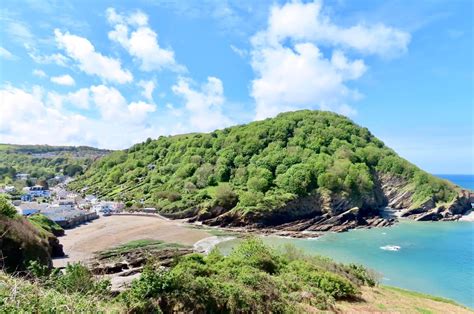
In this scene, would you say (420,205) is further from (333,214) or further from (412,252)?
(412,252)

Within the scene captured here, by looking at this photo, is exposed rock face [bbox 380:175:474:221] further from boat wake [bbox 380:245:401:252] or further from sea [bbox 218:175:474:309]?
boat wake [bbox 380:245:401:252]

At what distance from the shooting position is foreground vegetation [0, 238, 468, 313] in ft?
20.9

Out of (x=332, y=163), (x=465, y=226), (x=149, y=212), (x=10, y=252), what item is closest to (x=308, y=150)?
(x=332, y=163)

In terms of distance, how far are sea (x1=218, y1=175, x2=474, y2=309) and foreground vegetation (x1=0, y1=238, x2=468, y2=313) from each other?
10.6 m

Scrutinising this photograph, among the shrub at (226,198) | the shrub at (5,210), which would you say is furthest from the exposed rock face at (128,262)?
the shrub at (226,198)

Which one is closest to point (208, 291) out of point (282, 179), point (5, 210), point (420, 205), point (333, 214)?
point (5, 210)

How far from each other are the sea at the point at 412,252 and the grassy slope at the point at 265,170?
44.3 feet

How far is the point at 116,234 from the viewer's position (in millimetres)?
46906

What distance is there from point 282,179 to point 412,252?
33642 mm

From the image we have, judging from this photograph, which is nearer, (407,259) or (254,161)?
(407,259)

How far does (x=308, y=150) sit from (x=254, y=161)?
1352 centimetres

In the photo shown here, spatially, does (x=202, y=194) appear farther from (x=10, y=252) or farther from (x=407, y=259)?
(x=10, y=252)

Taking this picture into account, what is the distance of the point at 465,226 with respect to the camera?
6184 centimetres

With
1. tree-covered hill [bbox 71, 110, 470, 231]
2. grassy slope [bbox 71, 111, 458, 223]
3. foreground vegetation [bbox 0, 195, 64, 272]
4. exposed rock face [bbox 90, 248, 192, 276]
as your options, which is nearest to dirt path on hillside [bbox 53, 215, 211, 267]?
exposed rock face [bbox 90, 248, 192, 276]
